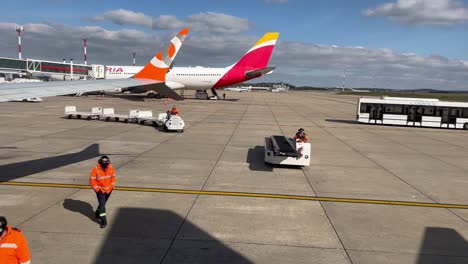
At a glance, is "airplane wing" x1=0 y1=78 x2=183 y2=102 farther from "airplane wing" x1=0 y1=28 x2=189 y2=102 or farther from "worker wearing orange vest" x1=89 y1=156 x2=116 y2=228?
"worker wearing orange vest" x1=89 y1=156 x2=116 y2=228

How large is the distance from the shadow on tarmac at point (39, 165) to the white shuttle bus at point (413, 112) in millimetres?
28376

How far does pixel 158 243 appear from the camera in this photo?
28.1 feet

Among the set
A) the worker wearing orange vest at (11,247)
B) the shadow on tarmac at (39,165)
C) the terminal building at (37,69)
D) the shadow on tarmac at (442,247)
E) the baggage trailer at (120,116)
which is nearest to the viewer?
the worker wearing orange vest at (11,247)

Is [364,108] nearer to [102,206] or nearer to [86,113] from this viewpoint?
[86,113]

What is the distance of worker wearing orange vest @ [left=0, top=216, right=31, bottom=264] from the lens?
5.64m

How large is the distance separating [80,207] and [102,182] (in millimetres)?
1992

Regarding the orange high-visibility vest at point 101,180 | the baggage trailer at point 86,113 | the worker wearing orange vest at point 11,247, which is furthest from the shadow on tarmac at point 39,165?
the baggage trailer at point 86,113

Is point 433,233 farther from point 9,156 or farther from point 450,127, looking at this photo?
point 450,127

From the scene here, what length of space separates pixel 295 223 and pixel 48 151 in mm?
14210

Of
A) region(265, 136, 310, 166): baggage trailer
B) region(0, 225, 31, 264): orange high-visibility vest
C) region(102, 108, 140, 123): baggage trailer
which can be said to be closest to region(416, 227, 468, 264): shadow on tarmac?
region(265, 136, 310, 166): baggage trailer

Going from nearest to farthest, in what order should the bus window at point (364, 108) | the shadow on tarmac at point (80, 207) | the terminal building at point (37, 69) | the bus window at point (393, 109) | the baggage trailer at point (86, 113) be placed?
the shadow on tarmac at point (80, 207) < the baggage trailer at point (86, 113) < the bus window at point (393, 109) < the bus window at point (364, 108) < the terminal building at point (37, 69)

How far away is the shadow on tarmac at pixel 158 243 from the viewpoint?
786 centimetres

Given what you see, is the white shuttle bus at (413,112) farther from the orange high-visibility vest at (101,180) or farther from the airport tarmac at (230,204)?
the orange high-visibility vest at (101,180)

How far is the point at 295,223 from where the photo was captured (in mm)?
10227
